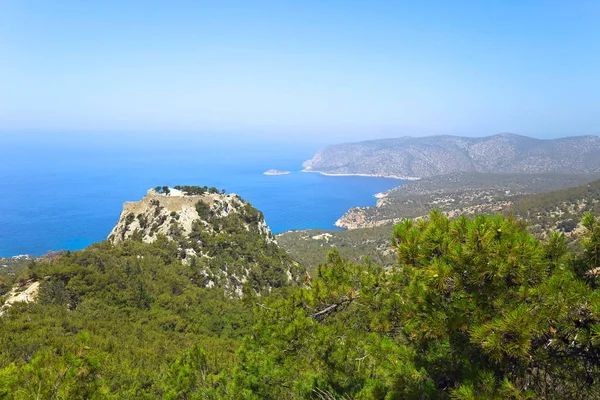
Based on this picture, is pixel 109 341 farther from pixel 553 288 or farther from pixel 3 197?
pixel 3 197

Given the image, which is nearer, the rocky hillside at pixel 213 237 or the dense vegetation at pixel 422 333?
the dense vegetation at pixel 422 333

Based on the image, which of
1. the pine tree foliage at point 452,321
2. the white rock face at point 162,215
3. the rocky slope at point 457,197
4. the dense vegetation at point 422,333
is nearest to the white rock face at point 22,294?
the dense vegetation at point 422,333

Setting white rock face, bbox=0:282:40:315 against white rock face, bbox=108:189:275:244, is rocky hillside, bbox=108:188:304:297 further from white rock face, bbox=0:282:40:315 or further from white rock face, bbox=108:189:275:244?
white rock face, bbox=0:282:40:315

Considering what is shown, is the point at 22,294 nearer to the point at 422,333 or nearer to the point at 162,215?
the point at 162,215

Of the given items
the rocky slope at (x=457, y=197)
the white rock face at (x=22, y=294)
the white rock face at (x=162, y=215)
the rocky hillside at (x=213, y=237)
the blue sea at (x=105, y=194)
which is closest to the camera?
the white rock face at (x=22, y=294)

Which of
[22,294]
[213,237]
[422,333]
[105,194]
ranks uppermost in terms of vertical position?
[422,333]

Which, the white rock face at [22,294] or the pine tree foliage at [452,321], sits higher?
the pine tree foliage at [452,321]

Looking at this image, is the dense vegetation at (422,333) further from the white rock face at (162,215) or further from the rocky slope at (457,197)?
the rocky slope at (457,197)

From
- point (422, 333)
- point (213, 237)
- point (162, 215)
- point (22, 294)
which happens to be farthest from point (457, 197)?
point (422, 333)
